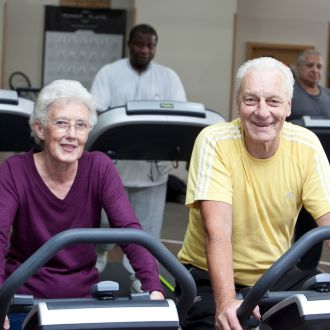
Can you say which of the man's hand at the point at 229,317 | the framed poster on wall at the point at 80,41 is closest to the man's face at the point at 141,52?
the man's hand at the point at 229,317

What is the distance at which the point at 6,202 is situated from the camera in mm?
2451

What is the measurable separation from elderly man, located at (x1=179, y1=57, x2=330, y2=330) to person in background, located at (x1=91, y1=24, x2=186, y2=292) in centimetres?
207

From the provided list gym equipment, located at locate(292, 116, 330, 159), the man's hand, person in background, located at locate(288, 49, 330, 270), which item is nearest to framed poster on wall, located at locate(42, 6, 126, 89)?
person in background, located at locate(288, 49, 330, 270)

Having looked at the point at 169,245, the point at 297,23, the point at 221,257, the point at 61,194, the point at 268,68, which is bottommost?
the point at 169,245

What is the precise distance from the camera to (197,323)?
8.23 feet

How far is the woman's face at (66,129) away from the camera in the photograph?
8.39 feet

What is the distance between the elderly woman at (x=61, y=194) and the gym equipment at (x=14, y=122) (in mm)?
1212

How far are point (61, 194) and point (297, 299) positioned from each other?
92 centimetres

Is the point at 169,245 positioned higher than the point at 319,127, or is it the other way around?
the point at 319,127

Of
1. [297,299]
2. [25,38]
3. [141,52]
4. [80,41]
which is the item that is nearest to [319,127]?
[141,52]

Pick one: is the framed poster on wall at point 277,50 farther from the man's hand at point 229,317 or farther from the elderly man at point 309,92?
the man's hand at point 229,317

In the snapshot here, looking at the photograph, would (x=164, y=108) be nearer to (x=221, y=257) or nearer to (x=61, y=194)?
(x=61, y=194)

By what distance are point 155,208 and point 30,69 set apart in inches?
208

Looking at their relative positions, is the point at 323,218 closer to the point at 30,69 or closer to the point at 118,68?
the point at 118,68
